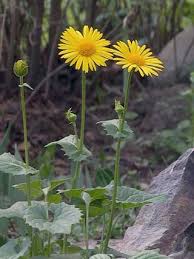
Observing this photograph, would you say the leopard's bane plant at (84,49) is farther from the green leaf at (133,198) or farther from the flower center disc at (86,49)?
the green leaf at (133,198)

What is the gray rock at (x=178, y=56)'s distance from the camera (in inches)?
213

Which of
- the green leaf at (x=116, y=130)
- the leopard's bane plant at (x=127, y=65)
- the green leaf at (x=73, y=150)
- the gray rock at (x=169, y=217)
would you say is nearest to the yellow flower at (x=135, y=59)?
the leopard's bane plant at (x=127, y=65)

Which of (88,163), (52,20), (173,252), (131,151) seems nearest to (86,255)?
(173,252)

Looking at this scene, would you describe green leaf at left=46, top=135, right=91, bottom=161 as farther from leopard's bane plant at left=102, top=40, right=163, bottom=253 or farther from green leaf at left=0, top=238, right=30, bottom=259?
green leaf at left=0, top=238, right=30, bottom=259

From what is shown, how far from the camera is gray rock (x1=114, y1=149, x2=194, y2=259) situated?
2.79 metres

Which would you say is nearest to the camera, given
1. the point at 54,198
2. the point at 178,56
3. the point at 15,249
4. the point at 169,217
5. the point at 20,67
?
the point at 20,67

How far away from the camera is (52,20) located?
509 centimetres

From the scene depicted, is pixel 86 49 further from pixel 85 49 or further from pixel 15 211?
pixel 15 211

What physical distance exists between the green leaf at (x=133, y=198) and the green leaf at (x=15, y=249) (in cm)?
30

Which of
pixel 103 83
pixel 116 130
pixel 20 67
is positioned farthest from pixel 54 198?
pixel 103 83

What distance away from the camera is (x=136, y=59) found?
2314 millimetres

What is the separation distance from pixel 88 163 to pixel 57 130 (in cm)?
55

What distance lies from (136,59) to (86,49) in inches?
5.6

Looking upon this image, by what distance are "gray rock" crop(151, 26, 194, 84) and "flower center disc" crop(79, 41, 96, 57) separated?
2.97 m
